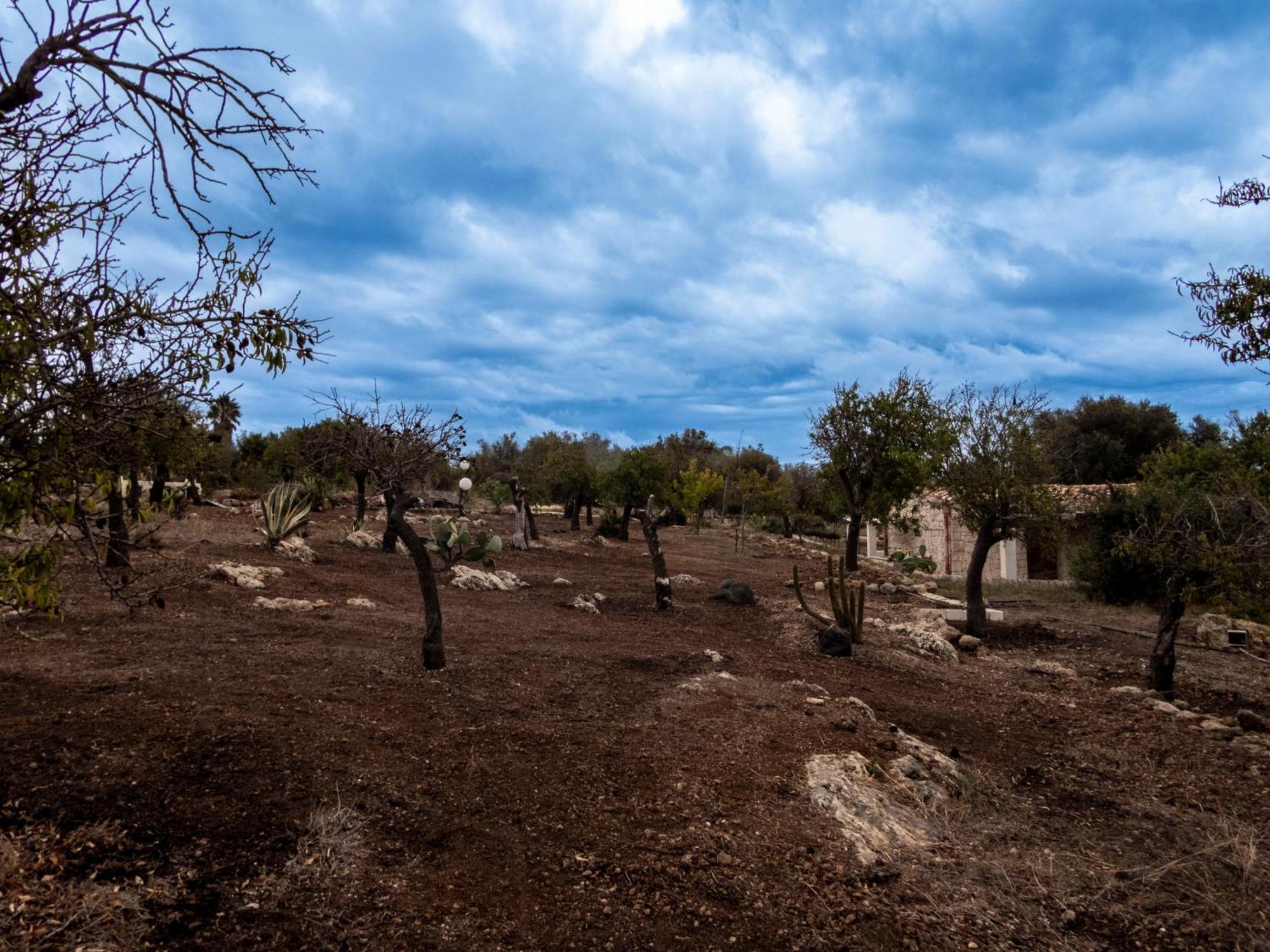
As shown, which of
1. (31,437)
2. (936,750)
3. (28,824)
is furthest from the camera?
(936,750)

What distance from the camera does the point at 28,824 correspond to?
13.1 feet

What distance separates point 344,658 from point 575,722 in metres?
2.64

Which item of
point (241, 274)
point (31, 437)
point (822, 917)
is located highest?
point (241, 274)

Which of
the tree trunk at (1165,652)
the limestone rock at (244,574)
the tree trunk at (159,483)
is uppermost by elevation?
the tree trunk at (159,483)

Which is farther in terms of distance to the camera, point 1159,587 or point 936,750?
point 1159,587

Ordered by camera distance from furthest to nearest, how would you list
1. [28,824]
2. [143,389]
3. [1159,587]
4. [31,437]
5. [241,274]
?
[1159,587]
[28,824]
[241,274]
[143,389]
[31,437]

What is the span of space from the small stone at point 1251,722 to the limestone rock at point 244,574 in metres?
12.8

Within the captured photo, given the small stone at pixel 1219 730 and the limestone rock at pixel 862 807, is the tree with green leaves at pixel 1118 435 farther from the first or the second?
the limestone rock at pixel 862 807

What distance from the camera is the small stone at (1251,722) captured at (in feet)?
28.0

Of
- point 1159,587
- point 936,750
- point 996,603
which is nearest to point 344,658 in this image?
point 936,750

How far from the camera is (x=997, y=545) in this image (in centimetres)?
2497

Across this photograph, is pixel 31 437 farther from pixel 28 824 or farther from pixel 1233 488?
pixel 1233 488

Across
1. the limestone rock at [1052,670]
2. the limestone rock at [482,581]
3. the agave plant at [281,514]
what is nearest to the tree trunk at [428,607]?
the limestone rock at [482,581]

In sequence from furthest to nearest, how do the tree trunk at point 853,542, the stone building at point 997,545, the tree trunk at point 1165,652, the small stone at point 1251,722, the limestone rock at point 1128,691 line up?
the tree trunk at point 853,542 < the stone building at point 997,545 < the tree trunk at point 1165,652 < the limestone rock at point 1128,691 < the small stone at point 1251,722
